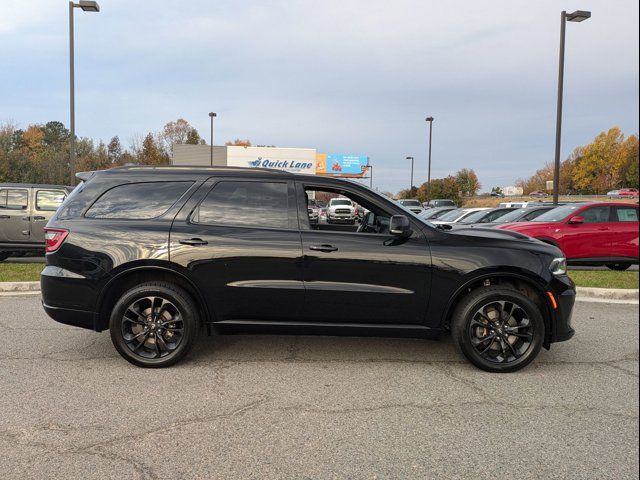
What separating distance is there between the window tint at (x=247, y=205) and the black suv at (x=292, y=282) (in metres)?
0.02

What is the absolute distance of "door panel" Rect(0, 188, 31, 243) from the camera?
36.1 feet

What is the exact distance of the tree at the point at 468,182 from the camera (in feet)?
315

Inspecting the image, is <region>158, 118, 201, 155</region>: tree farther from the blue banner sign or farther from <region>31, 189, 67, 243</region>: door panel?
<region>31, 189, 67, 243</region>: door panel

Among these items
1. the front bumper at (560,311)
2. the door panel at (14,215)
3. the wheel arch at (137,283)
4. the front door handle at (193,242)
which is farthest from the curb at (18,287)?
the front bumper at (560,311)

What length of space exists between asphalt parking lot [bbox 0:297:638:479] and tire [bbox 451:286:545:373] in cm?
14

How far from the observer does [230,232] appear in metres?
4.51

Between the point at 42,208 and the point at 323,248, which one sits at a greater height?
the point at 42,208

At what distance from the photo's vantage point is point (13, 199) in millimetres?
11180

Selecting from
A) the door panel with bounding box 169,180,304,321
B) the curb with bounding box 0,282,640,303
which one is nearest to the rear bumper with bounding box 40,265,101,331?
the door panel with bounding box 169,180,304,321

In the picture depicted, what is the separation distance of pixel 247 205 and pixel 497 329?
101 inches

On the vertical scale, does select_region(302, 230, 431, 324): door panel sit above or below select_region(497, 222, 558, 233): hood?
below

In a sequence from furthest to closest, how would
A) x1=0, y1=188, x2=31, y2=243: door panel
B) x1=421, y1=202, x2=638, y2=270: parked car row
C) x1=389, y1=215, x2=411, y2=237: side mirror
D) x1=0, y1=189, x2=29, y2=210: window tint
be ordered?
x1=0, y1=189, x2=29, y2=210: window tint < x1=0, y1=188, x2=31, y2=243: door panel < x1=421, y1=202, x2=638, y2=270: parked car row < x1=389, y1=215, x2=411, y2=237: side mirror

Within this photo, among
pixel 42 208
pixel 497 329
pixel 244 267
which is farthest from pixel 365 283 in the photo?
pixel 42 208

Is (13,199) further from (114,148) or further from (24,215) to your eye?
(114,148)
